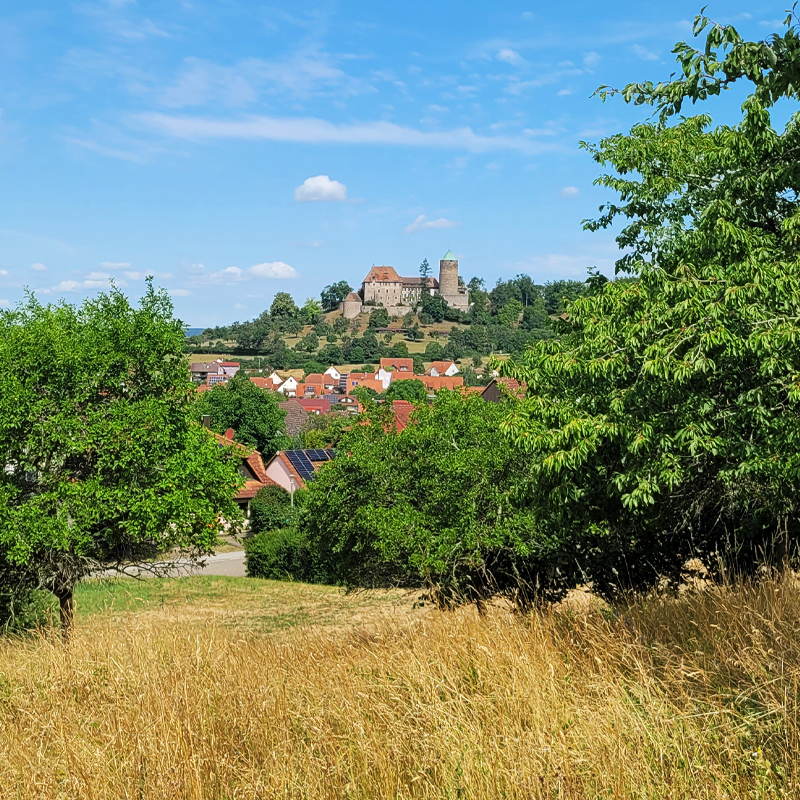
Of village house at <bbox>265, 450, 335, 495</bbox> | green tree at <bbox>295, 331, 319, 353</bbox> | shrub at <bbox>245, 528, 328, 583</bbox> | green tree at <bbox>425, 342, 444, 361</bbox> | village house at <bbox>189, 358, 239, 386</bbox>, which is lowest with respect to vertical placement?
shrub at <bbox>245, 528, 328, 583</bbox>

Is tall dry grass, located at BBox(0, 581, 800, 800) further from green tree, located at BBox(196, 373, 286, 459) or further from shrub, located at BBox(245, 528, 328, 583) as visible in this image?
green tree, located at BBox(196, 373, 286, 459)

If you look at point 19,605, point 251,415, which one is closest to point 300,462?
point 251,415

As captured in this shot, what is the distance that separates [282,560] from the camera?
125ft

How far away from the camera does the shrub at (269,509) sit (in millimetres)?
47562

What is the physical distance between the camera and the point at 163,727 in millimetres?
3906

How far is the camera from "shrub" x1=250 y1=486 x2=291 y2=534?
47.6 meters

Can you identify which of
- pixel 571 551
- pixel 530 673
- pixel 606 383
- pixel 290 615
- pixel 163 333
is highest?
pixel 163 333

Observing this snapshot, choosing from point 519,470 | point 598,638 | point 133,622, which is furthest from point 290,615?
point 598,638

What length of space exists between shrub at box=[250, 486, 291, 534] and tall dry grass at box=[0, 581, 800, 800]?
42.1m

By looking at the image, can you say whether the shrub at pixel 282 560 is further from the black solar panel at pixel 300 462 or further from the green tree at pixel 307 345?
the green tree at pixel 307 345

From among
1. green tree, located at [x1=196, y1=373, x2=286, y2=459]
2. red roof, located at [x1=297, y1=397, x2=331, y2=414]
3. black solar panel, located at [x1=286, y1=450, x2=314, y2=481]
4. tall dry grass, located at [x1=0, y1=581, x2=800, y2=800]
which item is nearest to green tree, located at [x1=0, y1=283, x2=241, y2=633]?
tall dry grass, located at [x1=0, y1=581, x2=800, y2=800]

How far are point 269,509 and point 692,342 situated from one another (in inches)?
1699

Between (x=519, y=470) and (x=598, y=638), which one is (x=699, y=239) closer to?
(x=598, y=638)

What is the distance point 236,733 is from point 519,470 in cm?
1340
